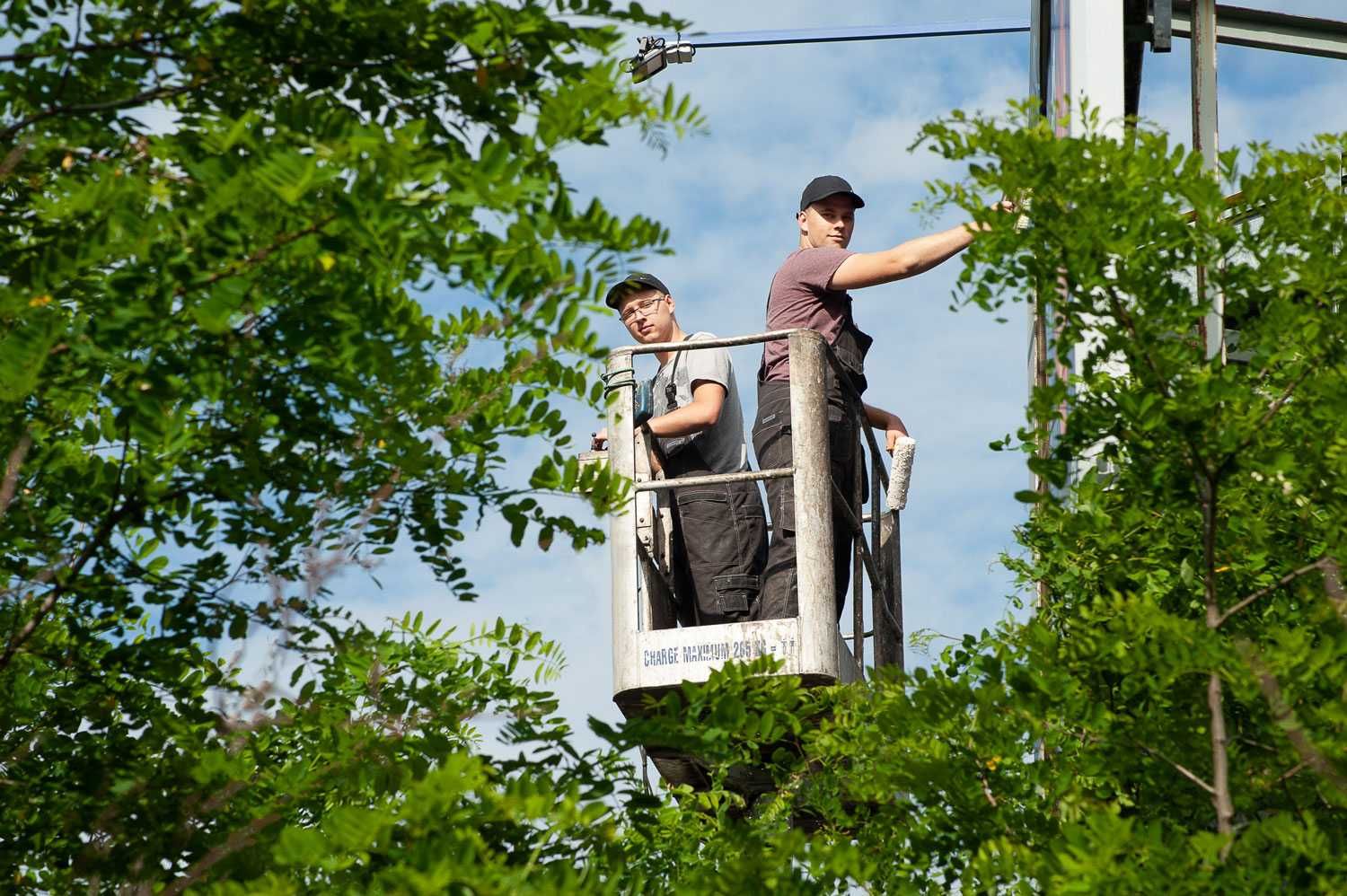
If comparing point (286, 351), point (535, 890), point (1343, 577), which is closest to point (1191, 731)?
point (1343, 577)

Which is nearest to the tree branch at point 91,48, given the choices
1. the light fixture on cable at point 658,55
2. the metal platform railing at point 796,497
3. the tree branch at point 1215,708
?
the tree branch at point 1215,708

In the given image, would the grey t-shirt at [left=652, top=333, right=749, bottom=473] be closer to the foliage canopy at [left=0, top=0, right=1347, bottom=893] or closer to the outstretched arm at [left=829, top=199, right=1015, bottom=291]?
the outstretched arm at [left=829, top=199, right=1015, bottom=291]

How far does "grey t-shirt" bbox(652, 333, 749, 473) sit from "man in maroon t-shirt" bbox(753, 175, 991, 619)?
9 centimetres

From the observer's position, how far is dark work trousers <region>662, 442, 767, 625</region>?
7.36 meters

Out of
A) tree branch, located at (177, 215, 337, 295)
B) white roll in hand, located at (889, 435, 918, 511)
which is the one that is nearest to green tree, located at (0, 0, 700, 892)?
tree branch, located at (177, 215, 337, 295)

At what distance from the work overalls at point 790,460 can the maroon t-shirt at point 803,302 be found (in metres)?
0.05

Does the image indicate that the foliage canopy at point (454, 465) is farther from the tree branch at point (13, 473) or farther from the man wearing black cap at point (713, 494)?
the man wearing black cap at point (713, 494)

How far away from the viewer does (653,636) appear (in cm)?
717

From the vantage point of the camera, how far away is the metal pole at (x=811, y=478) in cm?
709

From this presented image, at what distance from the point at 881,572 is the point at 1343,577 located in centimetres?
503

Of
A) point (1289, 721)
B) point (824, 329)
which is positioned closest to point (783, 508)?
point (824, 329)

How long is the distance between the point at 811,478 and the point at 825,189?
1.23m

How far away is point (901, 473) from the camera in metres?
8.33

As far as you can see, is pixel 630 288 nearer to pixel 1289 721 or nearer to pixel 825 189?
pixel 825 189
